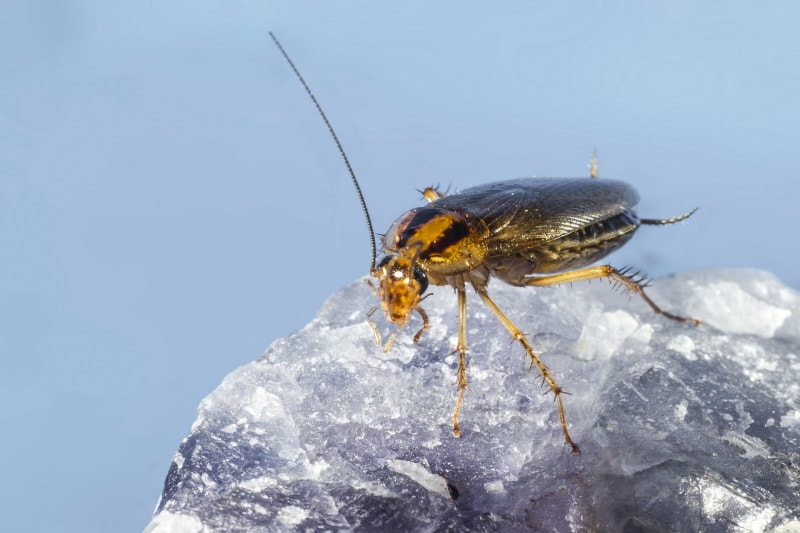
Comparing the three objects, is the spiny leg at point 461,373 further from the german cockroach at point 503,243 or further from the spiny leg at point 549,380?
the spiny leg at point 549,380

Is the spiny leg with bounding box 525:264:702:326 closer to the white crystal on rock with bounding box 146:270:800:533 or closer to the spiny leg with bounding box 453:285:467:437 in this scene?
the white crystal on rock with bounding box 146:270:800:533

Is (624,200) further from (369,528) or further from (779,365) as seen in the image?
(369,528)

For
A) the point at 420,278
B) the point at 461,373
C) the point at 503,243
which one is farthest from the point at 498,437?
the point at 503,243

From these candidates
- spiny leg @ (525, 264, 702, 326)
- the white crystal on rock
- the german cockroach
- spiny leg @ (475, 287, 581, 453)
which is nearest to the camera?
the white crystal on rock

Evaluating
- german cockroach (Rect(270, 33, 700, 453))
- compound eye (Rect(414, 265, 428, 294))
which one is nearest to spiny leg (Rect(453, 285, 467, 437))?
german cockroach (Rect(270, 33, 700, 453))

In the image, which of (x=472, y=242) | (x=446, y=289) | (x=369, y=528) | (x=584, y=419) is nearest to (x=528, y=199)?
(x=472, y=242)

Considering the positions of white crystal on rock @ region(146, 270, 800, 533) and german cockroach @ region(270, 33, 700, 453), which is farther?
german cockroach @ region(270, 33, 700, 453)
